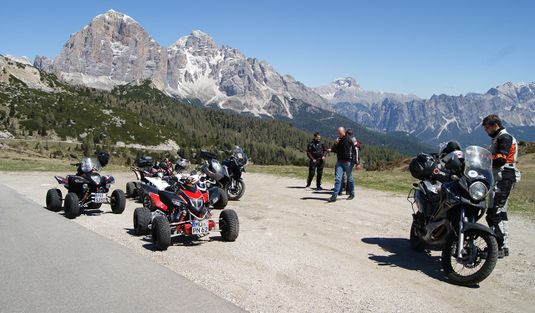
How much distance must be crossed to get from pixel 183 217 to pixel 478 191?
18.7ft

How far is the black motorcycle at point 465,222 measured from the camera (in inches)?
286

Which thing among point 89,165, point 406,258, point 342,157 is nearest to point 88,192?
point 89,165

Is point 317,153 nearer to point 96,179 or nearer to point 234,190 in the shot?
point 234,190

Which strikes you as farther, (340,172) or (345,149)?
(345,149)

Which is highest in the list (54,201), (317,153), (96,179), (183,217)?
(317,153)

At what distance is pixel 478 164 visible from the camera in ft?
25.3

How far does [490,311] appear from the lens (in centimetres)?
627

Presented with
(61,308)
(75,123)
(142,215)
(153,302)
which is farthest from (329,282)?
(75,123)

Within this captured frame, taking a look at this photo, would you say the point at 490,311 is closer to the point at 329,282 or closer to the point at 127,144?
the point at 329,282

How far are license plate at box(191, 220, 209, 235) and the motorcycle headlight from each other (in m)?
4.96

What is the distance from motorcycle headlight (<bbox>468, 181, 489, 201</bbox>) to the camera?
24.2ft

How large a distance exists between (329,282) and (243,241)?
3041 millimetres

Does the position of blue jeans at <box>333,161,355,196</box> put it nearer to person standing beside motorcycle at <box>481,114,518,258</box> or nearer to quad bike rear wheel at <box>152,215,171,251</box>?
person standing beside motorcycle at <box>481,114,518,258</box>

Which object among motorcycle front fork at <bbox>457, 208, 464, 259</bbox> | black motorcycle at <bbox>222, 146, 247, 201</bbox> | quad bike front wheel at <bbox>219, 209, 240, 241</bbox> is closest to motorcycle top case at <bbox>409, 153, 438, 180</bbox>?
motorcycle front fork at <bbox>457, 208, 464, 259</bbox>
